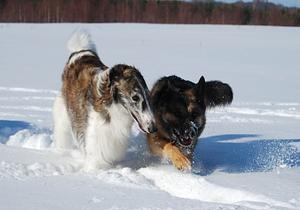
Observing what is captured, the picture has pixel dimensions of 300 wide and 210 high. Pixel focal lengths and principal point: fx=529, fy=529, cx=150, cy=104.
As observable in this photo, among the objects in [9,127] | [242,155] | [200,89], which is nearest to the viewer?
[200,89]

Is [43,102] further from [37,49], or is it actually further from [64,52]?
[37,49]

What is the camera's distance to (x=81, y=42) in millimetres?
7383

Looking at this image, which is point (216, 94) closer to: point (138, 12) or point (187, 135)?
point (187, 135)

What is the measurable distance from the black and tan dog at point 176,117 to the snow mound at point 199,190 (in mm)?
289

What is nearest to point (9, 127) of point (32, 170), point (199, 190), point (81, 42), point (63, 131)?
point (63, 131)

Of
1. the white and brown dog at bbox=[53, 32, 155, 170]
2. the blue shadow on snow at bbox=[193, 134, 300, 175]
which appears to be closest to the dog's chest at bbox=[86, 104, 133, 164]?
the white and brown dog at bbox=[53, 32, 155, 170]

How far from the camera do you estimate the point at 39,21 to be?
46.6 metres

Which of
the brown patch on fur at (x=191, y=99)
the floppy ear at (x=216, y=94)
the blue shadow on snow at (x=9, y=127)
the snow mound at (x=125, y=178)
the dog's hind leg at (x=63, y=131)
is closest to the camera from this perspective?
the snow mound at (x=125, y=178)

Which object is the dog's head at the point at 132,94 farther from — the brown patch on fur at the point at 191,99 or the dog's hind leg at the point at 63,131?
the dog's hind leg at the point at 63,131

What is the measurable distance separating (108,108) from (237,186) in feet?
5.16

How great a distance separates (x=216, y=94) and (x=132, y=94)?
166 centimetres

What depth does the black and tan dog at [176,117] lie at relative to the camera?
574cm

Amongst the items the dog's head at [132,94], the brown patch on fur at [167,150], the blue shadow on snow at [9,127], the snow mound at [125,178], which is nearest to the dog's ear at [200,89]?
the brown patch on fur at [167,150]

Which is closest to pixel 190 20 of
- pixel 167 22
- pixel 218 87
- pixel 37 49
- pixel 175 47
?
pixel 167 22
